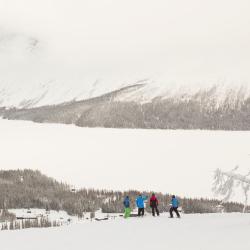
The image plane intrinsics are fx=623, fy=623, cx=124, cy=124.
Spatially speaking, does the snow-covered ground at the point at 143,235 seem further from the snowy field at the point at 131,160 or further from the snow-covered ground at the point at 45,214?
the snowy field at the point at 131,160

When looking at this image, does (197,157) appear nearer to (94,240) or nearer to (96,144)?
(96,144)

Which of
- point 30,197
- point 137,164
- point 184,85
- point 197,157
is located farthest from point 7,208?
point 184,85

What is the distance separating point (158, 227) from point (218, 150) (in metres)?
46.1

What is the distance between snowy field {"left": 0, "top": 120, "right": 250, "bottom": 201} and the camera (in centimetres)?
5453

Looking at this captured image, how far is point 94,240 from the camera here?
24891 mm

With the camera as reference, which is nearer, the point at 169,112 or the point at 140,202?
the point at 140,202

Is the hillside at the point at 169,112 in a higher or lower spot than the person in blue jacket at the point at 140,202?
higher

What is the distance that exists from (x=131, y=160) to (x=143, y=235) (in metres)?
42.5

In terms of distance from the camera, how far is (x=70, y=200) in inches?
1547

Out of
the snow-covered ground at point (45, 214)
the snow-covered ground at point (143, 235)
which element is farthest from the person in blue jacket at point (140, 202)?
the snow-covered ground at point (45, 214)

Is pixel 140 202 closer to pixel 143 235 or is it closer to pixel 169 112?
pixel 143 235

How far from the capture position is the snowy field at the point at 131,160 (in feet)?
179

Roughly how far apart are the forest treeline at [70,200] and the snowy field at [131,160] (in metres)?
6.40

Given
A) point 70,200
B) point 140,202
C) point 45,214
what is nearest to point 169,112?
point 70,200
